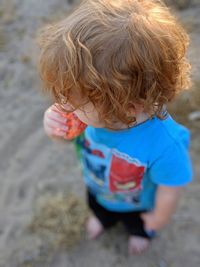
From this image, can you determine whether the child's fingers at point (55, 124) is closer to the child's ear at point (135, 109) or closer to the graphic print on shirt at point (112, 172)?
the graphic print on shirt at point (112, 172)

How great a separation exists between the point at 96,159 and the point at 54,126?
0.53ft

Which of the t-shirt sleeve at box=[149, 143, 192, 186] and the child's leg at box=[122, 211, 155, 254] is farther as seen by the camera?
the child's leg at box=[122, 211, 155, 254]

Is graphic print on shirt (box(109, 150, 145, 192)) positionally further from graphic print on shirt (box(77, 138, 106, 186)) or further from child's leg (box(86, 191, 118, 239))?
child's leg (box(86, 191, 118, 239))

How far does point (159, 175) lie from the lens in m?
1.37

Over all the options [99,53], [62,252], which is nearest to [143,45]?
[99,53]

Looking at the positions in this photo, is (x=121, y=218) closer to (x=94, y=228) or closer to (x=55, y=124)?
(x=94, y=228)

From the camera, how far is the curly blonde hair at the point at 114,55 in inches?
40.4

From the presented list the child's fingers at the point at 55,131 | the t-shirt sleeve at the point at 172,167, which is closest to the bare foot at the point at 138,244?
the t-shirt sleeve at the point at 172,167

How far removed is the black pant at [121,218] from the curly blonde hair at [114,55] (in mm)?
729

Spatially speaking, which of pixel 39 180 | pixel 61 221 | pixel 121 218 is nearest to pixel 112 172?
pixel 121 218

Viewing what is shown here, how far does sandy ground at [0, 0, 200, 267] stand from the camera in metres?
1.82

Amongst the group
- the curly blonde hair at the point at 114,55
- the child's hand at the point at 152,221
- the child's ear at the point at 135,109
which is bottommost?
the child's hand at the point at 152,221

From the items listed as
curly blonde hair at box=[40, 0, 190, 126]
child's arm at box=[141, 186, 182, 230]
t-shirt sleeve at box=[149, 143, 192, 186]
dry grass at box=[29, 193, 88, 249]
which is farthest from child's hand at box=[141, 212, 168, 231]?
curly blonde hair at box=[40, 0, 190, 126]

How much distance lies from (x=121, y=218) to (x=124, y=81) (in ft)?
2.94
